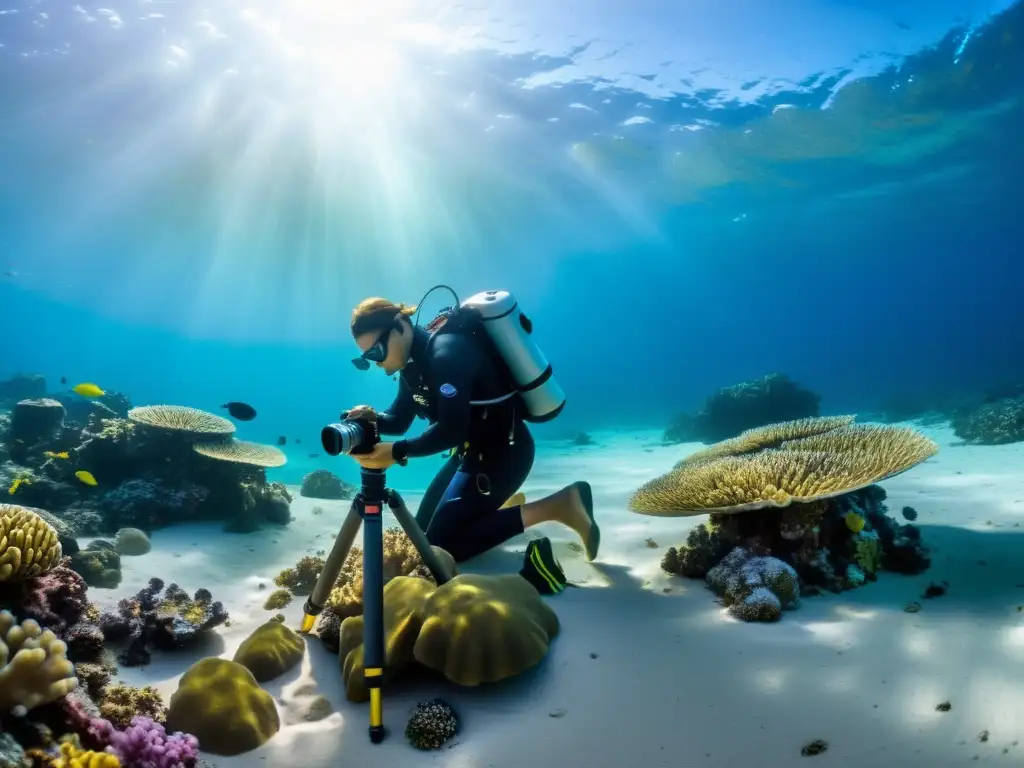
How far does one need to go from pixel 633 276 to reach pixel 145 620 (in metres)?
76.3

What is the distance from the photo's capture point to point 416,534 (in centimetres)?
377

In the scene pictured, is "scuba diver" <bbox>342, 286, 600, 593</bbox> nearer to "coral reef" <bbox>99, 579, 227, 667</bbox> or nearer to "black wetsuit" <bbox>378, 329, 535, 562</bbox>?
"black wetsuit" <bbox>378, 329, 535, 562</bbox>

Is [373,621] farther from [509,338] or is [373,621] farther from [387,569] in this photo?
[509,338]

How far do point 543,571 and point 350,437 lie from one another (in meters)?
2.14

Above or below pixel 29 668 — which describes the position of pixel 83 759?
Result: below

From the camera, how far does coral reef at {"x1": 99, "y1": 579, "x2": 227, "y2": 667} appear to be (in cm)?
367

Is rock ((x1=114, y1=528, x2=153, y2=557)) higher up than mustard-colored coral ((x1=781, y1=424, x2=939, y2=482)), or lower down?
higher up

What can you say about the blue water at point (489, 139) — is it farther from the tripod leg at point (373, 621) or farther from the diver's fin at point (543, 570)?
the tripod leg at point (373, 621)

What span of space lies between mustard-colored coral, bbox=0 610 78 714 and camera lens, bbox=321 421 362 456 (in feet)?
4.58

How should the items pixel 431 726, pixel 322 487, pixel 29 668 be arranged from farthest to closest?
pixel 322 487, pixel 431 726, pixel 29 668

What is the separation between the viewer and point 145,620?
381 centimetres

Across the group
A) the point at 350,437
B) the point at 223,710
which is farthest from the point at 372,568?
the point at 223,710

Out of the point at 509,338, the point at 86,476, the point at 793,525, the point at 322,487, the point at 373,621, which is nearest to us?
the point at 373,621

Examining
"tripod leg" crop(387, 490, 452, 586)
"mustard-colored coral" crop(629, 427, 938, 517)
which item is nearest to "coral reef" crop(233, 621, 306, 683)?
"tripod leg" crop(387, 490, 452, 586)
